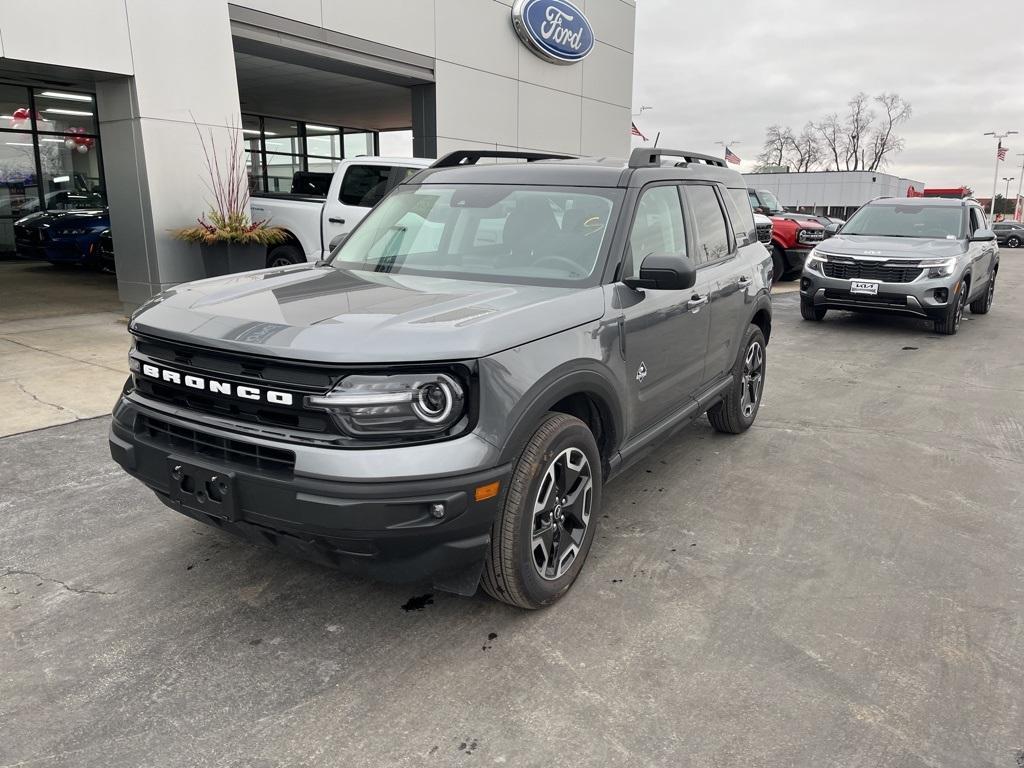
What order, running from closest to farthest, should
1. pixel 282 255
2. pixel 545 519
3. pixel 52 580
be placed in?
pixel 545 519
pixel 52 580
pixel 282 255

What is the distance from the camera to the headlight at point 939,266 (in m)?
9.60

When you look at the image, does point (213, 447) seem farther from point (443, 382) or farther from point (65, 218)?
point (65, 218)

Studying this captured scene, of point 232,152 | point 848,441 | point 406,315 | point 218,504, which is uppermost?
point 232,152

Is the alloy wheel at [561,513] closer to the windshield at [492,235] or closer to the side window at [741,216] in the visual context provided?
the windshield at [492,235]

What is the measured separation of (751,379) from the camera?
18.4 ft

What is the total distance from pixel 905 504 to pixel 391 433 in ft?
10.9

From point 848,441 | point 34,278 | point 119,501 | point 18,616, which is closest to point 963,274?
point 848,441

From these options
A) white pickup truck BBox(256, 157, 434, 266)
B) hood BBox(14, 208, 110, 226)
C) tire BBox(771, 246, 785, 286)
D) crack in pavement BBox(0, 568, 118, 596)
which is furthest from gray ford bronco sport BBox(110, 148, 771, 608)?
hood BBox(14, 208, 110, 226)

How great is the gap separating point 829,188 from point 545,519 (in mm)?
62085

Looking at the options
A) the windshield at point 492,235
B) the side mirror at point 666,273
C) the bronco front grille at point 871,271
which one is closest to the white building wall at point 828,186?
the bronco front grille at point 871,271

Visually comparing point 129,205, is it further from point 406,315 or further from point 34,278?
point 406,315

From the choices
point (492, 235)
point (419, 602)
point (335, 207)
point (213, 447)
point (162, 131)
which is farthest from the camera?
point (335, 207)

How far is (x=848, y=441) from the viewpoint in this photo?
555 centimetres

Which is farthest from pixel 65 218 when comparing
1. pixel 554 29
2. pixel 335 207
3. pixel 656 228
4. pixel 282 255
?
pixel 656 228
